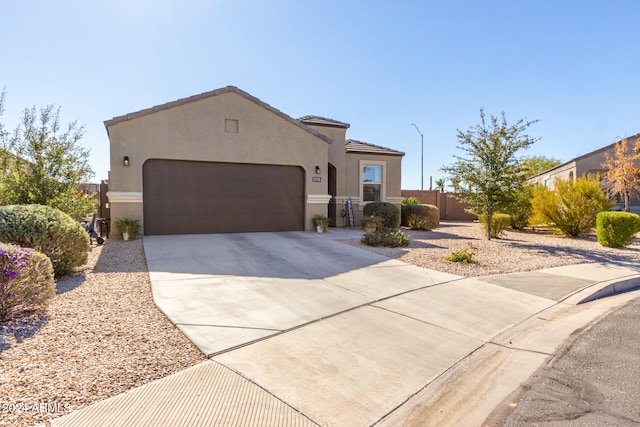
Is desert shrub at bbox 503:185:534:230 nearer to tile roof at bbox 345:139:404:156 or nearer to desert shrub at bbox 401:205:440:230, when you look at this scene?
desert shrub at bbox 401:205:440:230

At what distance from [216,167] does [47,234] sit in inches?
254

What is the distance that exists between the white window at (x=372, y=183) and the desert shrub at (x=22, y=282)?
1367 cm

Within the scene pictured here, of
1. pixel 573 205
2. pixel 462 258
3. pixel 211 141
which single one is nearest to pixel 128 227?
pixel 211 141

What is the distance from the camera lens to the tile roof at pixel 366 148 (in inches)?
660

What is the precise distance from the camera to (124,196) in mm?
11086

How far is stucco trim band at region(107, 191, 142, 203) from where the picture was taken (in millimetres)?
10991

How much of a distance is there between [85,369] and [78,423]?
787 millimetres

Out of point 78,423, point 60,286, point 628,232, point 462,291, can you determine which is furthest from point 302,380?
point 628,232

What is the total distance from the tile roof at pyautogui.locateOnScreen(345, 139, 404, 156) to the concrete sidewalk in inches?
376

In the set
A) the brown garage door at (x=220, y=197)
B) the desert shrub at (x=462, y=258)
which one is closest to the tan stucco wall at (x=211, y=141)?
the brown garage door at (x=220, y=197)

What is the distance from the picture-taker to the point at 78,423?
2.46 meters

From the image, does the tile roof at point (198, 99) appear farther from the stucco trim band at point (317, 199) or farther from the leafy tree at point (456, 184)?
the leafy tree at point (456, 184)

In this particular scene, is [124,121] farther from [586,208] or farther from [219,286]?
[586,208]

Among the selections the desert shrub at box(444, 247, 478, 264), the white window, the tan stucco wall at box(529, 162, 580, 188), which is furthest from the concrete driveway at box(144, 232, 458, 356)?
the tan stucco wall at box(529, 162, 580, 188)
